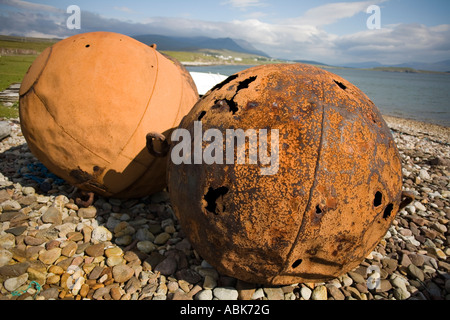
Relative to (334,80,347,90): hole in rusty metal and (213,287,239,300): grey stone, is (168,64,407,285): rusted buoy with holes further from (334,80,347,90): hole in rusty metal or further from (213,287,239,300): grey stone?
(213,287,239,300): grey stone

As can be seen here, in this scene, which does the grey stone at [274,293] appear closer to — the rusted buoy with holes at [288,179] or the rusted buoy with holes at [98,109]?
the rusted buoy with holes at [288,179]

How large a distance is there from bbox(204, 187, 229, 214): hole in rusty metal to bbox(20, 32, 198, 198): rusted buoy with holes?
3.36ft

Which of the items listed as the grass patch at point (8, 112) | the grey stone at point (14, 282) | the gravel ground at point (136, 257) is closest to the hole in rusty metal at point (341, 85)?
the gravel ground at point (136, 257)

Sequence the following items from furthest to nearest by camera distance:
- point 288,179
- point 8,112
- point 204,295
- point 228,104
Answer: point 8,112 < point 204,295 < point 228,104 < point 288,179

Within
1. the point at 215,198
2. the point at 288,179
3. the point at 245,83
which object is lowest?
the point at 215,198

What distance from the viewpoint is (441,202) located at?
183 inches

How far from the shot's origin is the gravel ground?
2613 millimetres

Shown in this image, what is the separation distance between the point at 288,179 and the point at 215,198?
642 mm

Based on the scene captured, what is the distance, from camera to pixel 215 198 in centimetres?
218

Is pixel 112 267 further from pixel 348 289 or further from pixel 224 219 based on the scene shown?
pixel 348 289

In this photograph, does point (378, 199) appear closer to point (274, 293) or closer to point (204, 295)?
point (274, 293)

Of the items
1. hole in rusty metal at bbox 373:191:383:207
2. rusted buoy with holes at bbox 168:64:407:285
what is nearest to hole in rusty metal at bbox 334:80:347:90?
Answer: rusted buoy with holes at bbox 168:64:407:285

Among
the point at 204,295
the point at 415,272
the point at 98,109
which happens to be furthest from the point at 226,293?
the point at 98,109
